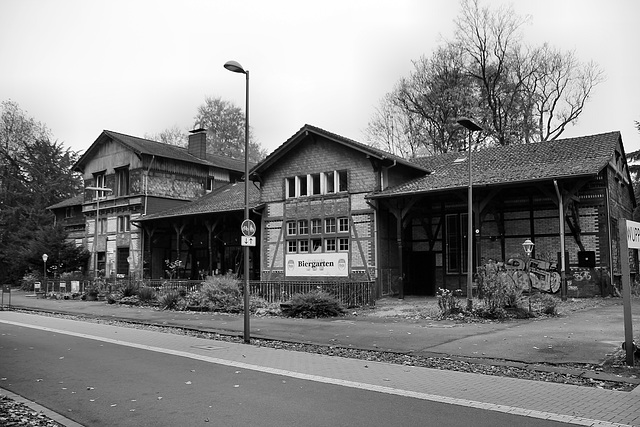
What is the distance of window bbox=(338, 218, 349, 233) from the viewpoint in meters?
27.1

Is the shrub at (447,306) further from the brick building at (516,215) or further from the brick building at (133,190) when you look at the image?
the brick building at (133,190)

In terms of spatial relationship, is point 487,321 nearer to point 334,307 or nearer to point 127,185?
point 334,307

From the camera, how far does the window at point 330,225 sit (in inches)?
1086

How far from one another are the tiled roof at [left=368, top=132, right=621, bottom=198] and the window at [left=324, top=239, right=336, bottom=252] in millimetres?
3316

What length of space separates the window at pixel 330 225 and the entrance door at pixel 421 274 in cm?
405

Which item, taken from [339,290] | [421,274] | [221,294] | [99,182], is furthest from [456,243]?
[99,182]

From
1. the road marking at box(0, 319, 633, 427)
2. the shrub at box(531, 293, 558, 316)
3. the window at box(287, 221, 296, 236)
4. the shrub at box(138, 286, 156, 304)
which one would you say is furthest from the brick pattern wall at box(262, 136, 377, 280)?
the road marking at box(0, 319, 633, 427)

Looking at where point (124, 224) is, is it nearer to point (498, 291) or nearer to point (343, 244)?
point (343, 244)

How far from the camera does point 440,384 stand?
325 inches

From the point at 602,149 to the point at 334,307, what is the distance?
14345 millimetres

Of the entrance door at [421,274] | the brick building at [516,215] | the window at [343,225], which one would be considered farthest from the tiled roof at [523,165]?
the entrance door at [421,274]

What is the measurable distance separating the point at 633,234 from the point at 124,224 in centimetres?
3605

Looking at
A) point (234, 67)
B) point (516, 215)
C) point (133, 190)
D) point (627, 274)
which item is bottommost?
point (627, 274)

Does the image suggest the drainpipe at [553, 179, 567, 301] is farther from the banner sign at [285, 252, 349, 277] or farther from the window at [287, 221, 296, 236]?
the window at [287, 221, 296, 236]
